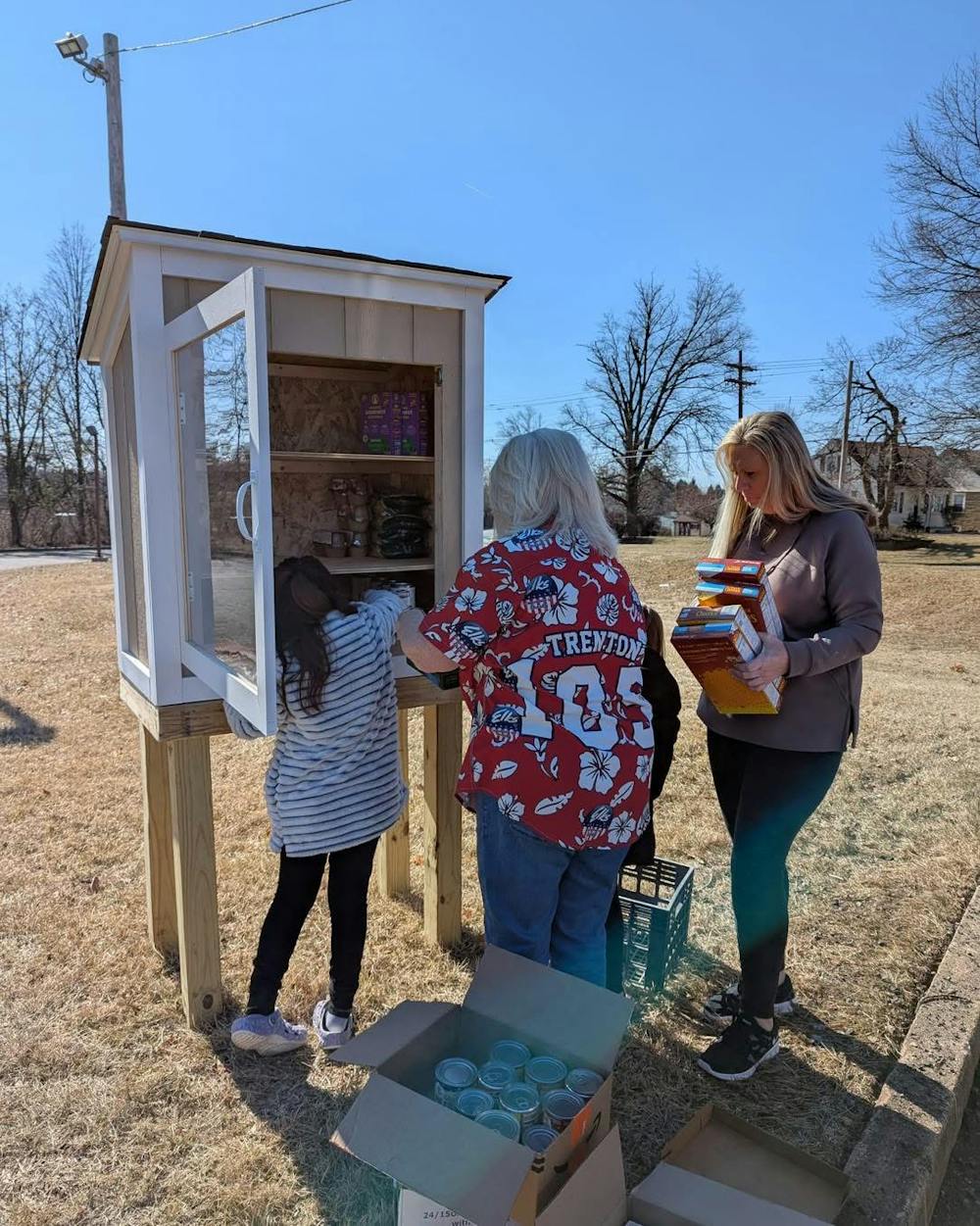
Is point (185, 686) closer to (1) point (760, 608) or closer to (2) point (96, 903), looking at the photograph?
(2) point (96, 903)

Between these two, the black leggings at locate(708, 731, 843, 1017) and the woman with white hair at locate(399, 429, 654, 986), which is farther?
the black leggings at locate(708, 731, 843, 1017)

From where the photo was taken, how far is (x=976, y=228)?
574 inches

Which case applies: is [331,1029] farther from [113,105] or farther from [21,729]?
[113,105]

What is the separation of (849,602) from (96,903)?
2.89m

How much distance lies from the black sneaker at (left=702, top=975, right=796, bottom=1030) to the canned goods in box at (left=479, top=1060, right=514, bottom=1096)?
1.15 m

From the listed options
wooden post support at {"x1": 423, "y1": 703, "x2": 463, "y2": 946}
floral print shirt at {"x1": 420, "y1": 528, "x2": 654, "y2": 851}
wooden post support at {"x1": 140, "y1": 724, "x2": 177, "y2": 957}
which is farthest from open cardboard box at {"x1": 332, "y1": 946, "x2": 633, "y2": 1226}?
wooden post support at {"x1": 140, "y1": 724, "x2": 177, "y2": 957}

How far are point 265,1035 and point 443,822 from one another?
0.86m

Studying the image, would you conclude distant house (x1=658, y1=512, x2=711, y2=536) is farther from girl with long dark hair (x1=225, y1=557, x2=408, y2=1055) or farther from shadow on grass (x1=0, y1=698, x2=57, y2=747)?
girl with long dark hair (x1=225, y1=557, x2=408, y2=1055)

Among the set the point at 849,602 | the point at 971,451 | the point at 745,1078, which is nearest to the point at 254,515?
the point at 849,602

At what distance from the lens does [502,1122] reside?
4.62 feet

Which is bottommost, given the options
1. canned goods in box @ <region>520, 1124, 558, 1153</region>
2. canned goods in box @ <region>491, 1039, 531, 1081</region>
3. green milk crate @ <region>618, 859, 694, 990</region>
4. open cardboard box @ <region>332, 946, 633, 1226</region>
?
green milk crate @ <region>618, 859, 694, 990</region>

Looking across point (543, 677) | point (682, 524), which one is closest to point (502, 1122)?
point (543, 677)

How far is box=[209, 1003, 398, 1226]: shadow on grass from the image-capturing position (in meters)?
1.83

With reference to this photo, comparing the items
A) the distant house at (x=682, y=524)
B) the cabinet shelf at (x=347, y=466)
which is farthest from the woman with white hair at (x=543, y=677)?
the distant house at (x=682, y=524)
